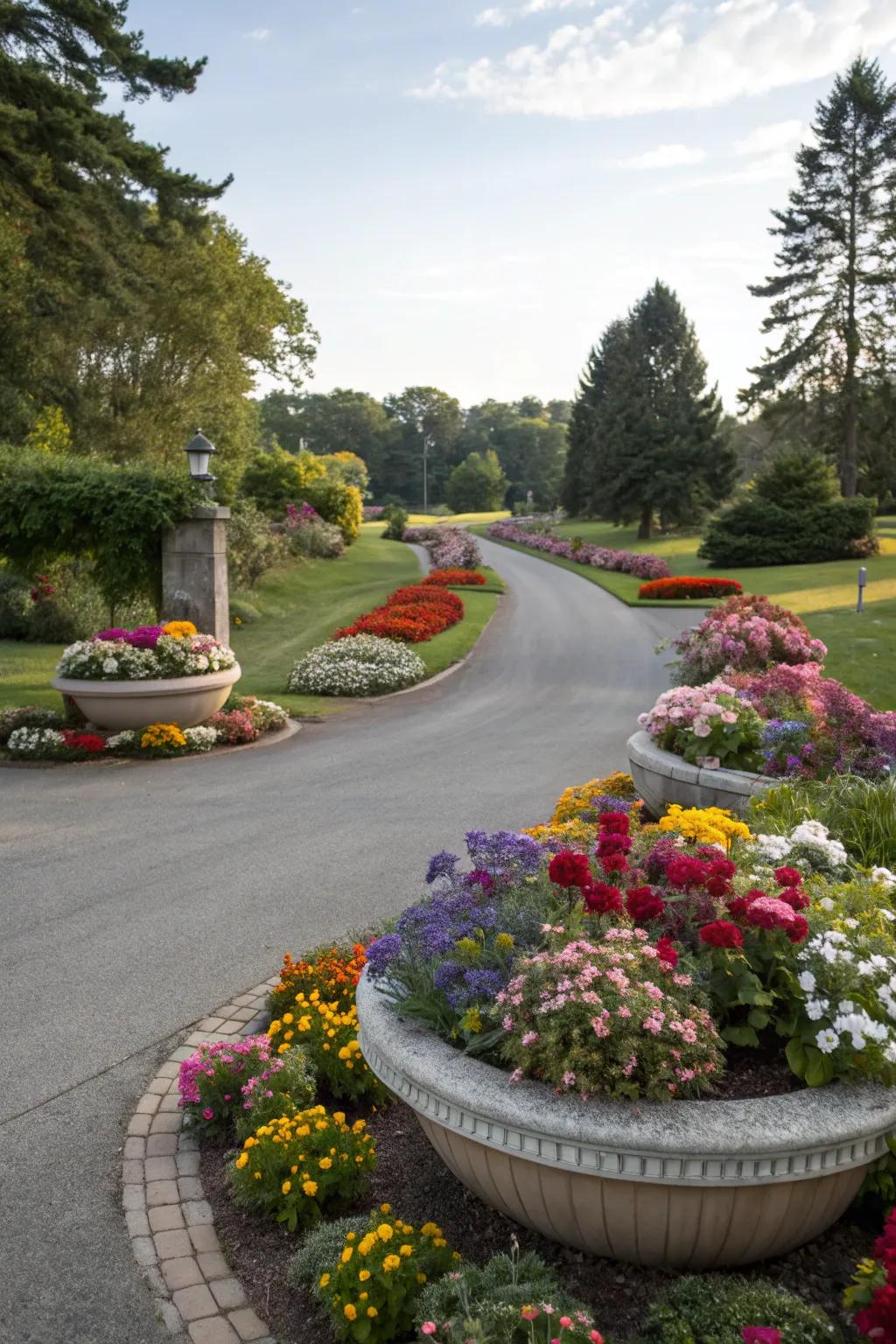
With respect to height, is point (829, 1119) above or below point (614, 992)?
below

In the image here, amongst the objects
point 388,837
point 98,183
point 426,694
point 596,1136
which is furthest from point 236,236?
point 596,1136

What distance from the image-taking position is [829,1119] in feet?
8.80

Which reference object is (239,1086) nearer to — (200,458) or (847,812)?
A: (847,812)

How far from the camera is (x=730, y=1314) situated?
2.50 m

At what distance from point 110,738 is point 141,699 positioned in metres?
0.53

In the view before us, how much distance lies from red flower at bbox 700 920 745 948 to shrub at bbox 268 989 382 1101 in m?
1.58

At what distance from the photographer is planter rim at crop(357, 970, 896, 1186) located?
258cm

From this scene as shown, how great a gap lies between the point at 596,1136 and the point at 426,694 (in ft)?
39.6

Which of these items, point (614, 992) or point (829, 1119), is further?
point (614, 992)

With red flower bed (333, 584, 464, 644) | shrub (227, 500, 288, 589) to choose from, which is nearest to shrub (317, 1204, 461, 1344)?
red flower bed (333, 584, 464, 644)

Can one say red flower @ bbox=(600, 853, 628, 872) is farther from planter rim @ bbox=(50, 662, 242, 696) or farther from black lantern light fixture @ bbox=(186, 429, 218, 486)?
black lantern light fixture @ bbox=(186, 429, 218, 486)

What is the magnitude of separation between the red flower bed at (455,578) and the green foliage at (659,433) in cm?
1500

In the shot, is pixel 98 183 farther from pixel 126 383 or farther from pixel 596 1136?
pixel 596 1136

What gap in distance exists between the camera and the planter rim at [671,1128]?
2584mm
